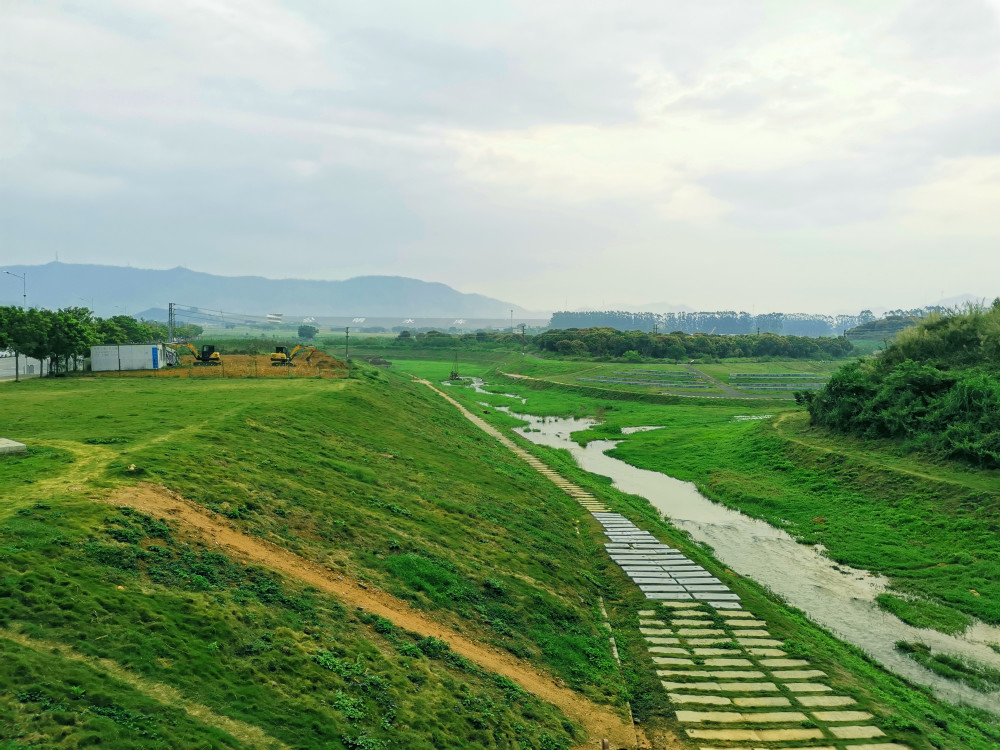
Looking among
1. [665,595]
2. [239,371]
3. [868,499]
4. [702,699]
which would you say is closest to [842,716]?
[702,699]

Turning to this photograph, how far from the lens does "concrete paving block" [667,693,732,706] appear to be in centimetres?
1509

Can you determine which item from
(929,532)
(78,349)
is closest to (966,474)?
(929,532)

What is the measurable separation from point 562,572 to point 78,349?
132ft

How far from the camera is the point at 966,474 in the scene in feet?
105

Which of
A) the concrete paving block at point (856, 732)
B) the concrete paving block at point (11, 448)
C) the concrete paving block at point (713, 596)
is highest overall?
the concrete paving block at point (11, 448)

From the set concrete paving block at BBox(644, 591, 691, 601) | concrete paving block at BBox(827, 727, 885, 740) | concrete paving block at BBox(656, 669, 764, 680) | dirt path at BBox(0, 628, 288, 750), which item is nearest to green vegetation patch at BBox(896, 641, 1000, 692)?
concrete paving block at BBox(827, 727, 885, 740)

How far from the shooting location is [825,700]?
15.3 metres

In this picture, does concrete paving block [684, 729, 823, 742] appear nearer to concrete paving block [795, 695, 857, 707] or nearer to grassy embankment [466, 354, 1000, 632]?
concrete paving block [795, 695, 857, 707]

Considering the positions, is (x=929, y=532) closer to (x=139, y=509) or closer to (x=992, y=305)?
(x=992, y=305)

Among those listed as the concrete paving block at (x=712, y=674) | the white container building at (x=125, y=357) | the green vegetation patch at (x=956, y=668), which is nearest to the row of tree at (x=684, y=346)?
the white container building at (x=125, y=357)

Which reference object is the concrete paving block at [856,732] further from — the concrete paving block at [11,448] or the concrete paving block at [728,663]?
the concrete paving block at [11,448]

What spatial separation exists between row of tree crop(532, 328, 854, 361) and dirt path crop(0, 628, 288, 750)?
400ft

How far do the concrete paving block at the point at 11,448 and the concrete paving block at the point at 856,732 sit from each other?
76.3 feet

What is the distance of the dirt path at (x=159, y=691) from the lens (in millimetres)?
9273
